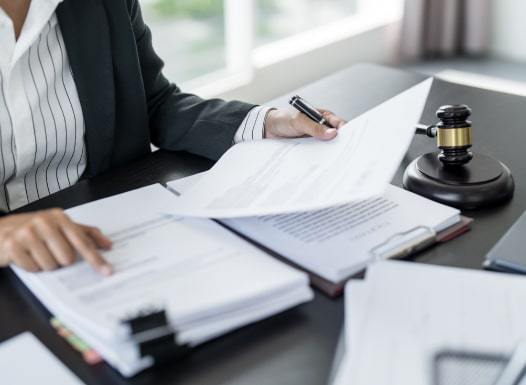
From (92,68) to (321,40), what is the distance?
Answer: 2.63 m

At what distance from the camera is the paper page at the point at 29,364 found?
0.77 meters

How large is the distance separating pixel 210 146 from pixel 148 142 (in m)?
0.18

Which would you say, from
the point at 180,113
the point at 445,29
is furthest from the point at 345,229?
the point at 445,29

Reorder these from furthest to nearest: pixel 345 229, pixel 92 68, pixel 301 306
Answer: pixel 92 68 < pixel 345 229 < pixel 301 306

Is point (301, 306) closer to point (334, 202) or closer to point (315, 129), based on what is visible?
point (334, 202)

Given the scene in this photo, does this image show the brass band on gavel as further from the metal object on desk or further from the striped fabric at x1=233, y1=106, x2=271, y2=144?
the striped fabric at x1=233, y1=106, x2=271, y2=144

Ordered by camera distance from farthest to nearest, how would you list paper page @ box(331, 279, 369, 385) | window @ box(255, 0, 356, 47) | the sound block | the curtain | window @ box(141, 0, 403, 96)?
the curtain < window @ box(255, 0, 356, 47) < window @ box(141, 0, 403, 96) < the sound block < paper page @ box(331, 279, 369, 385)

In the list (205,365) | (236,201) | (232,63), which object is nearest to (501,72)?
(232,63)

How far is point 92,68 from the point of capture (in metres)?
1.33

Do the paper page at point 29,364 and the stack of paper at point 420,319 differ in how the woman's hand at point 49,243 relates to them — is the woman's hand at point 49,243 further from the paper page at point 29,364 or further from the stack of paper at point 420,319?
the stack of paper at point 420,319

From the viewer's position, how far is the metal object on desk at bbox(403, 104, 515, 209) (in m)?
1.08

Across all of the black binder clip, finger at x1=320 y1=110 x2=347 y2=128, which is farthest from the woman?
the black binder clip

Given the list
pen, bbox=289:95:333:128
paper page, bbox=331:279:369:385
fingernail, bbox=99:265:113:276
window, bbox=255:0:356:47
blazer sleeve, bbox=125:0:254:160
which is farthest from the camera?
window, bbox=255:0:356:47

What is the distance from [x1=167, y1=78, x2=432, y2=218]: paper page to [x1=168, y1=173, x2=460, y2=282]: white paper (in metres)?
0.04
